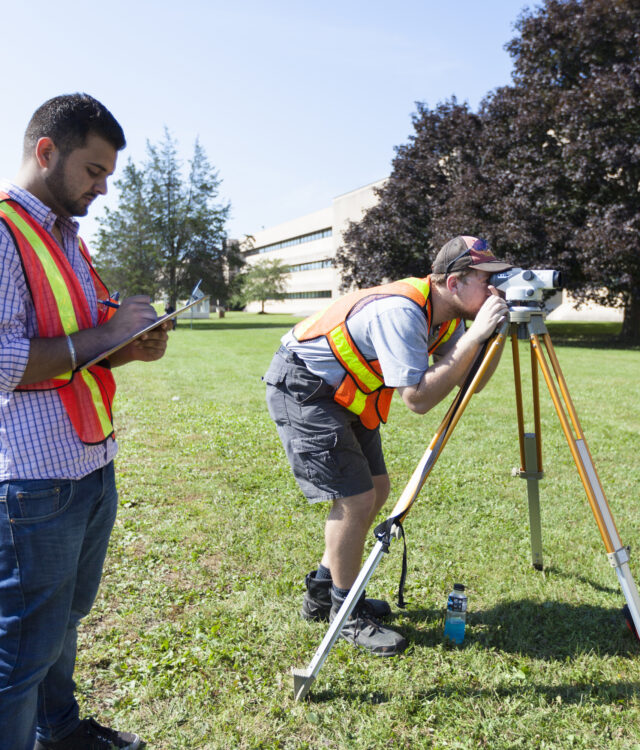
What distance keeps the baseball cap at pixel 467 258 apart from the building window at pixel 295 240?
194ft

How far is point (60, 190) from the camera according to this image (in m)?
1.72

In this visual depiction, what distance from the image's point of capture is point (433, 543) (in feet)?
13.7

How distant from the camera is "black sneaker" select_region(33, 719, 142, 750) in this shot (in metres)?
2.21

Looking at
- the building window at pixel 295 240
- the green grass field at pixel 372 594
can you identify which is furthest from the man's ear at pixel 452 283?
the building window at pixel 295 240

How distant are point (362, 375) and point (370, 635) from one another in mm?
1351

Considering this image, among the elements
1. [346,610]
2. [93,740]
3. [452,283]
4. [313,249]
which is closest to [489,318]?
[452,283]

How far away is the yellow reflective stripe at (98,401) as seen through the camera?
5.86ft

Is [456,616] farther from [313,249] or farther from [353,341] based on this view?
[313,249]

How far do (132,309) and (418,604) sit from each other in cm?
258

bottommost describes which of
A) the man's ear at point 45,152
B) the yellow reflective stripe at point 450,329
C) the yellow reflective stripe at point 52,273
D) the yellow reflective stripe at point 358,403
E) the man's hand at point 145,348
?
the yellow reflective stripe at point 358,403

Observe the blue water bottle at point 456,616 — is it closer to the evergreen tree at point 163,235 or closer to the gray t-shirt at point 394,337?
the gray t-shirt at point 394,337

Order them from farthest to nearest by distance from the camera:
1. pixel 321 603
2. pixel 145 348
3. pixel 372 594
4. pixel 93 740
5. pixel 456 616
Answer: pixel 372 594 < pixel 321 603 < pixel 456 616 < pixel 93 740 < pixel 145 348

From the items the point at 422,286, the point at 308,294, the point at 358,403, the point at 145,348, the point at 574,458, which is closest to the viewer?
the point at 145,348

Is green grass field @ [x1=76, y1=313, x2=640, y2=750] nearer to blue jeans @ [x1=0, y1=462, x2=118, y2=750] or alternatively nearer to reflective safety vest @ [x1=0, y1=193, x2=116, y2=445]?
blue jeans @ [x1=0, y1=462, x2=118, y2=750]
